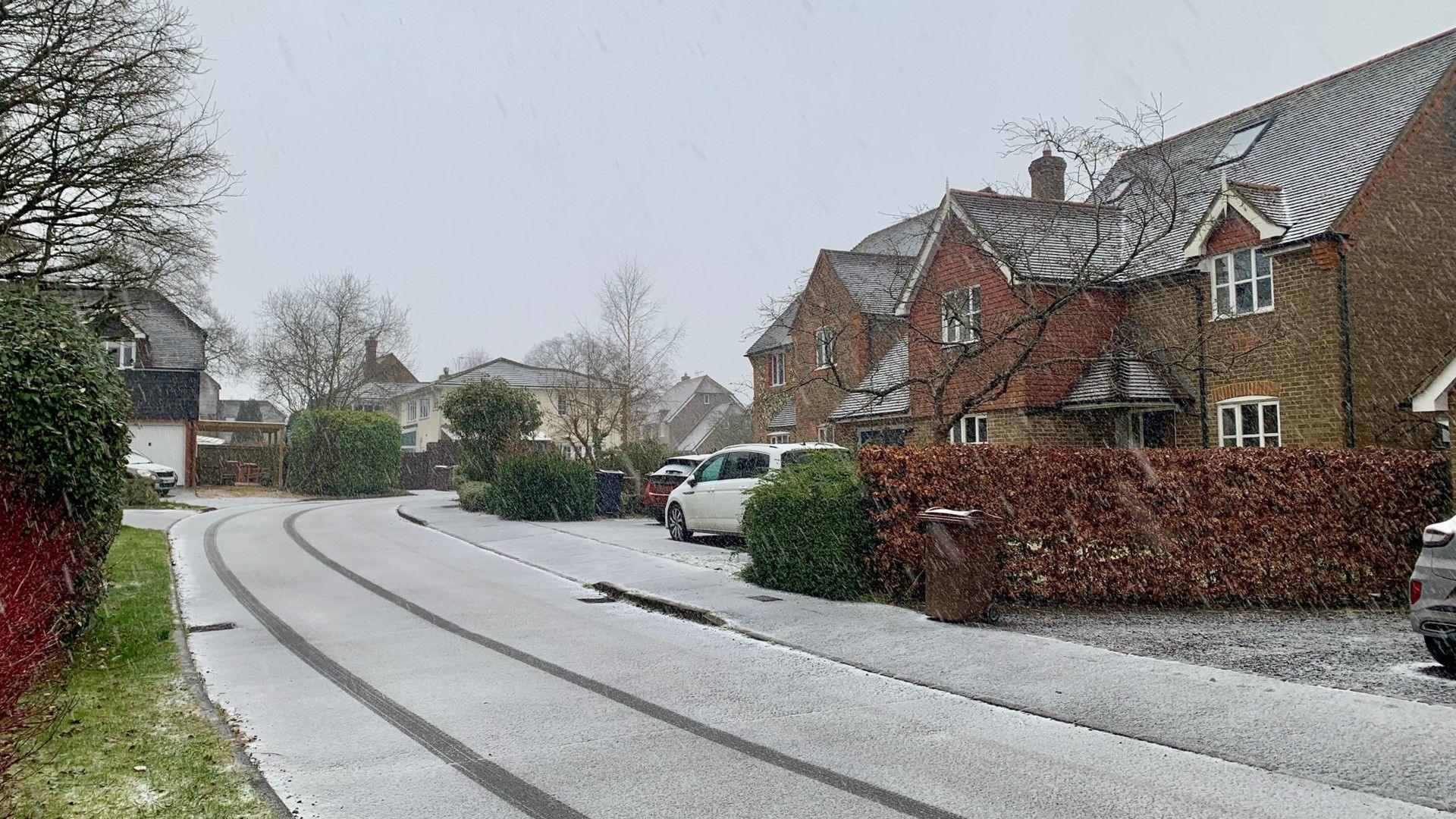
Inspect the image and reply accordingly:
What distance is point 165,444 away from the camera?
41.8 meters

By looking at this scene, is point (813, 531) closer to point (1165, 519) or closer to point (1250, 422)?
point (1165, 519)

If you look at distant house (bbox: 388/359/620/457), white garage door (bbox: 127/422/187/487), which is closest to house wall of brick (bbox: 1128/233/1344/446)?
white garage door (bbox: 127/422/187/487)

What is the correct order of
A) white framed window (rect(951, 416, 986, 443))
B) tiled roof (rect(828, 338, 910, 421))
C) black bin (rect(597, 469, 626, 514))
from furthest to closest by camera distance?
1. tiled roof (rect(828, 338, 910, 421))
2. black bin (rect(597, 469, 626, 514))
3. white framed window (rect(951, 416, 986, 443))

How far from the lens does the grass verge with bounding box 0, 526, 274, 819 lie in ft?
16.6

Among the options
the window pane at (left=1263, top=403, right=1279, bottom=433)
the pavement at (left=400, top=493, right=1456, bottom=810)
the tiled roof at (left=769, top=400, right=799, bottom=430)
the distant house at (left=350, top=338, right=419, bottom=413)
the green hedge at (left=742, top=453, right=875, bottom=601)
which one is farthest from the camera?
the distant house at (left=350, top=338, right=419, bottom=413)

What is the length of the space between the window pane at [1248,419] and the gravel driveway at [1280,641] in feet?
28.2

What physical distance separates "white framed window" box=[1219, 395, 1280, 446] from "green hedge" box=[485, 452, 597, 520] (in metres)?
13.9

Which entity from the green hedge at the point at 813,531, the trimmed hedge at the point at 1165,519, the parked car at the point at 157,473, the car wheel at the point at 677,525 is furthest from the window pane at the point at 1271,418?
the parked car at the point at 157,473

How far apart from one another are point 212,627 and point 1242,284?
19.0 meters

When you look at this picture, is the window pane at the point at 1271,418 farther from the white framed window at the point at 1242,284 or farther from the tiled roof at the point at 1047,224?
the tiled roof at the point at 1047,224

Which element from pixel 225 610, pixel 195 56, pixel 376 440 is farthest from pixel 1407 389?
pixel 376 440

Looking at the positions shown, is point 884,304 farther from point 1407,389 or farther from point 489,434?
point 1407,389

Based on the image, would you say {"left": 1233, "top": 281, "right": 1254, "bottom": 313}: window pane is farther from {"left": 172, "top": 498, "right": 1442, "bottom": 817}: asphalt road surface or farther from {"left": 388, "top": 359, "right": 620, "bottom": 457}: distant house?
{"left": 388, "top": 359, "right": 620, "bottom": 457}: distant house

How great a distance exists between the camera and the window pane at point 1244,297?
2014cm
